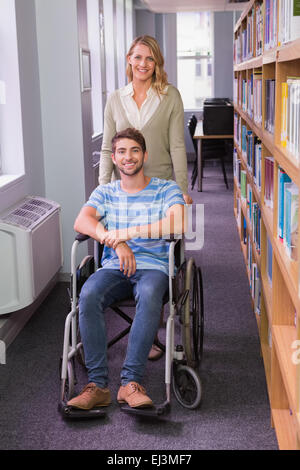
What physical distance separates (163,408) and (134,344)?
270mm

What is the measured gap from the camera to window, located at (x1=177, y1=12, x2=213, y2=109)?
1077 cm

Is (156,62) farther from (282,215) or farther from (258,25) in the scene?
(282,215)

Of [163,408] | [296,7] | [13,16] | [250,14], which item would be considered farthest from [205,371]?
[250,14]

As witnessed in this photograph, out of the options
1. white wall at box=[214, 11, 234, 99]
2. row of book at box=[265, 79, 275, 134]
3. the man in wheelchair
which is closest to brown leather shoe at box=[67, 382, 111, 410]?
the man in wheelchair

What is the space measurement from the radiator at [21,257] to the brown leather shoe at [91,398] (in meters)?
0.83

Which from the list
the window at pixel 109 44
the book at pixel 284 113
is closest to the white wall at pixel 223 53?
the window at pixel 109 44

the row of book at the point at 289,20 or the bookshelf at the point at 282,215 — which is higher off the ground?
the row of book at the point at 289,20

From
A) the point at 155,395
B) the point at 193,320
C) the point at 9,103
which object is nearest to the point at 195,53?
the point at 9,103

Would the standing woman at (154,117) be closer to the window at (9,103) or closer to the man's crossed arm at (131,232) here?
the man's crossed arm at (131,232)

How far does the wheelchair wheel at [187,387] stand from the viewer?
2469 millimetres

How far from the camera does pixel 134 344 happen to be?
2418mm

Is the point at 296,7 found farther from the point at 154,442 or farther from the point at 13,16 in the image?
the point at 13,16

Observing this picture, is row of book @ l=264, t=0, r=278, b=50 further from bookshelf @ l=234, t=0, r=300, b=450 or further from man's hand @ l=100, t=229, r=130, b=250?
man's hand @ l=100, t=229, r=130, b=250

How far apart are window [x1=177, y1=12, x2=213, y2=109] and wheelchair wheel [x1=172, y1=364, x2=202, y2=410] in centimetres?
893
